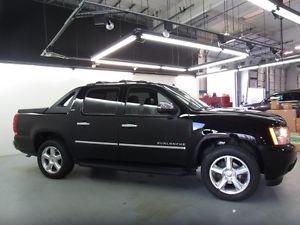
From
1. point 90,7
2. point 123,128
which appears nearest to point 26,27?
point 90,7

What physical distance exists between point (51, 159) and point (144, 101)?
1963 mm

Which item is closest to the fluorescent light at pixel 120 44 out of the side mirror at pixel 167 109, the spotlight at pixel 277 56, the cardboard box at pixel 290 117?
the side mirror at pixel 167 109

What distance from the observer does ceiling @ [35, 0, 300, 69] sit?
8.20 m

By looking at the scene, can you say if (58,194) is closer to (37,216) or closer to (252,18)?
(37,216)

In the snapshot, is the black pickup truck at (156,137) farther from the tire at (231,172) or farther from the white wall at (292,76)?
the white wall at (292,76)

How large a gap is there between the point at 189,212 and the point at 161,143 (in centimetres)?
99

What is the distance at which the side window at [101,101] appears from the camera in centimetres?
428

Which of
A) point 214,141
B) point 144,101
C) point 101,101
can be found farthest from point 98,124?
point 214,141

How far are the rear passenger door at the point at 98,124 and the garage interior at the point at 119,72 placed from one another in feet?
1.78

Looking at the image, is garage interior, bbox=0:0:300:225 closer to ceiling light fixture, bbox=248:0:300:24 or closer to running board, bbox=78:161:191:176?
ceiling light fixture, bbox=248:0:300:24

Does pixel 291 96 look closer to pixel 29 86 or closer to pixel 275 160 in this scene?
pixel 275 160

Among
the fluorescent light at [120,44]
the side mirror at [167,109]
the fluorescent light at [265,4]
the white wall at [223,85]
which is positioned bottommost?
the side mirror at [167,109]

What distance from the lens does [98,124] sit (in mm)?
4262

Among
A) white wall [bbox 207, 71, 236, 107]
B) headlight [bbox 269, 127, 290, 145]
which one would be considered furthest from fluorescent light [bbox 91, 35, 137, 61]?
white wall [bbox 207, 71, 236, 107]
